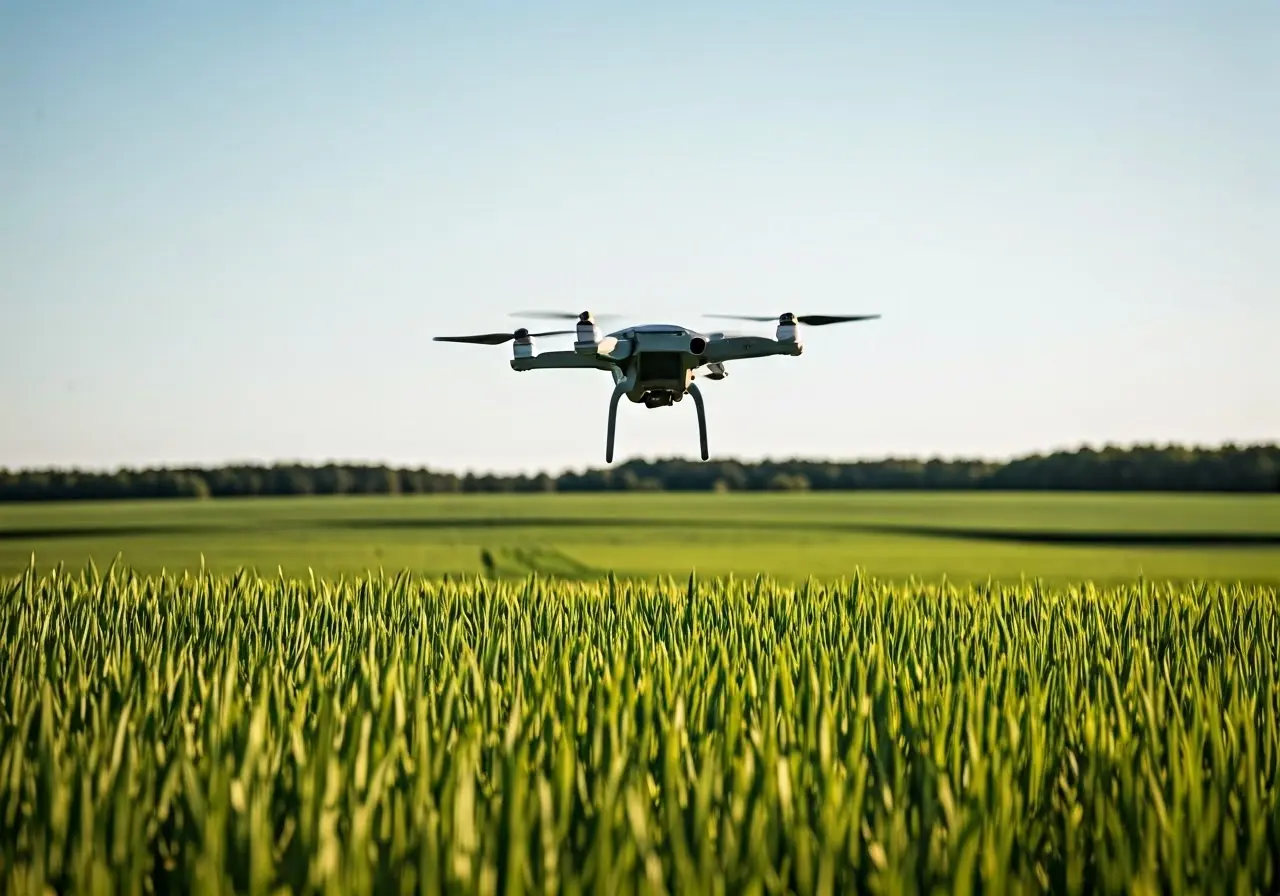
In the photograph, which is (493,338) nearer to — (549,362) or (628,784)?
(549,362)

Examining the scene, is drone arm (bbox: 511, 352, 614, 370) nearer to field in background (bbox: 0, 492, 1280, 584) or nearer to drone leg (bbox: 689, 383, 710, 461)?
drone leg (bbox: 689, 383, 710, 461)

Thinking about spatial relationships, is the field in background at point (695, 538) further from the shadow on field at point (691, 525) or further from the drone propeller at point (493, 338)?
the drone propeller at point (493, 338)

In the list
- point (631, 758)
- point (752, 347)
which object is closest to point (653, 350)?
point (752, 347)

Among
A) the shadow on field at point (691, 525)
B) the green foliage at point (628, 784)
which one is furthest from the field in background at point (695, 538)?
the green foliage at point (628, 784)

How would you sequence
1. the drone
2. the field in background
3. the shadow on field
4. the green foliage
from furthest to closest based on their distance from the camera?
the shadow on field
the field in background
the green foliage
the drone

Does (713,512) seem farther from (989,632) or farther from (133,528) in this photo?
(989,632)

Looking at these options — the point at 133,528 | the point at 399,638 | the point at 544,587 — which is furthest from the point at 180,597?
the point at 133,528

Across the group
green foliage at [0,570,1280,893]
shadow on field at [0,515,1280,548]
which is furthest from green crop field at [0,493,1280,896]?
shadow on field at [0,515,1280,548]

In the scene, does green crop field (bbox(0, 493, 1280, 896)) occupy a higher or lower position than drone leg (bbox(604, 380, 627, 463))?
lower
